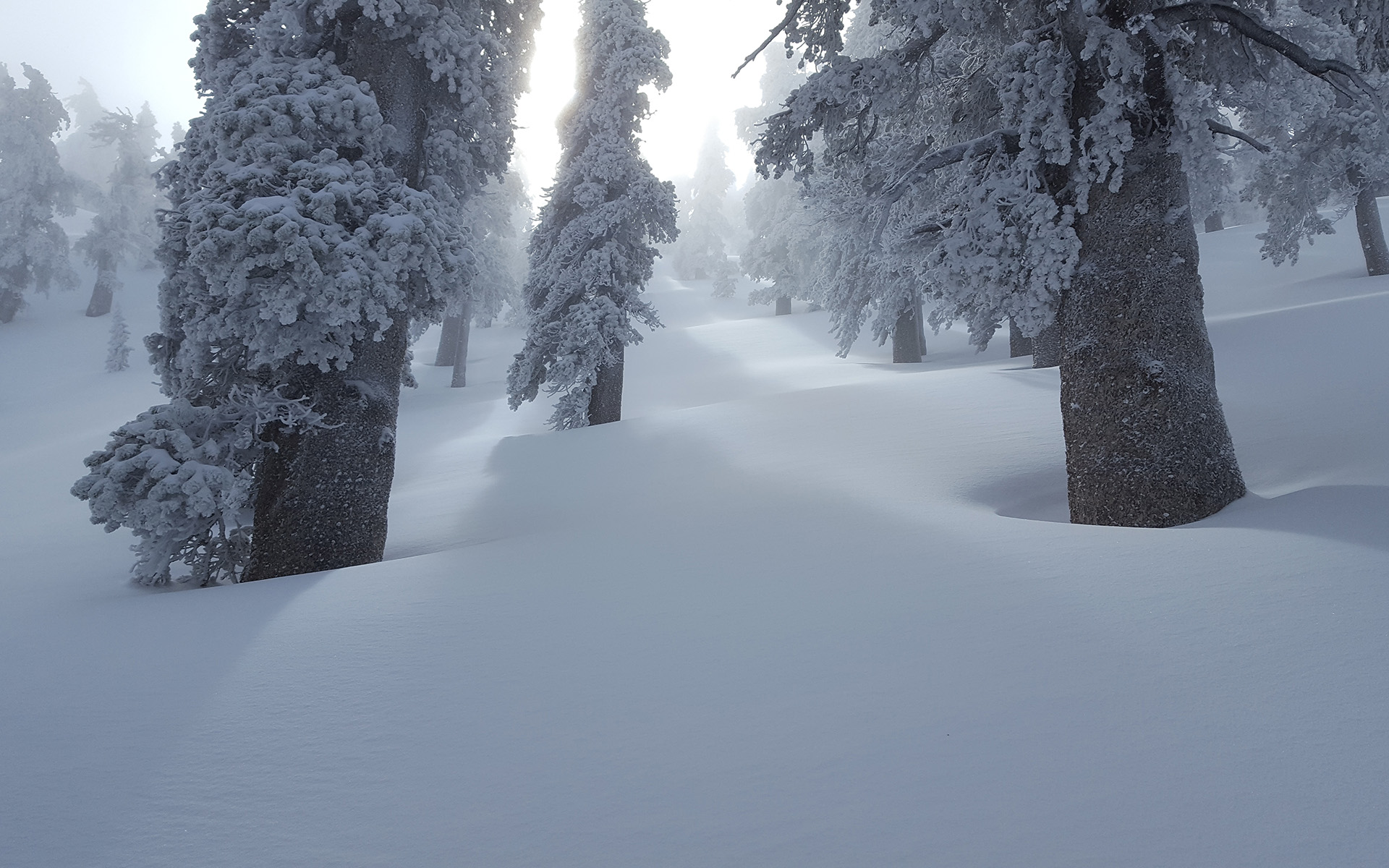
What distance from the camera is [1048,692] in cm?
299

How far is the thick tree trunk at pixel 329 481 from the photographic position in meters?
7.16

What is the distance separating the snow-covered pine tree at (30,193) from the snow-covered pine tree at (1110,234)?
39.1 metres

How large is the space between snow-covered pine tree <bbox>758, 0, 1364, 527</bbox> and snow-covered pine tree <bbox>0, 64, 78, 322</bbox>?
3909cm

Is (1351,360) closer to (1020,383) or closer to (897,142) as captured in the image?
(1020,383)

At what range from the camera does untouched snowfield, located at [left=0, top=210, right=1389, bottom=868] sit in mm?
2365

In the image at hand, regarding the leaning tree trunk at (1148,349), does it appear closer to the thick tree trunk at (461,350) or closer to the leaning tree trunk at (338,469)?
the leaning tree trunk at (338,469)

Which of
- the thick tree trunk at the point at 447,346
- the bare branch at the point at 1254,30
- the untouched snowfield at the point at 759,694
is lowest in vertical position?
the untouched snowfield at the point at 759,694

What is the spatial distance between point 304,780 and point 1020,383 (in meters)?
11.1

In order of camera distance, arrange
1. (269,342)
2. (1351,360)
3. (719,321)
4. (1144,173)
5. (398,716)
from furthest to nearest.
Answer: (719,321) < (1351,360) < (269,342) < (1144,173) < (398,716)

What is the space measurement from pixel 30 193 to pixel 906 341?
3678 centimetres

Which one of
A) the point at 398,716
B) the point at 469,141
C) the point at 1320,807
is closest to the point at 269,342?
the point at 469,141

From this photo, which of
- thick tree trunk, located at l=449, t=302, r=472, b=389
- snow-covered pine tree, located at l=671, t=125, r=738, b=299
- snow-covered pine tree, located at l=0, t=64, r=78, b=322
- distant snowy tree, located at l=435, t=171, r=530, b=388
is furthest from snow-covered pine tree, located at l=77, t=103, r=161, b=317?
snow-covered pine tree, located at l=671, t=125, r=738, b=299

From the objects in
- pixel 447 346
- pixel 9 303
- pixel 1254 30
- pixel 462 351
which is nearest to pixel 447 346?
pixel 447 346

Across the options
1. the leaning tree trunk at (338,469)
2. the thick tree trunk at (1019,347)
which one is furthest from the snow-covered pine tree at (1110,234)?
the thick tree trunk at (1019,347)
